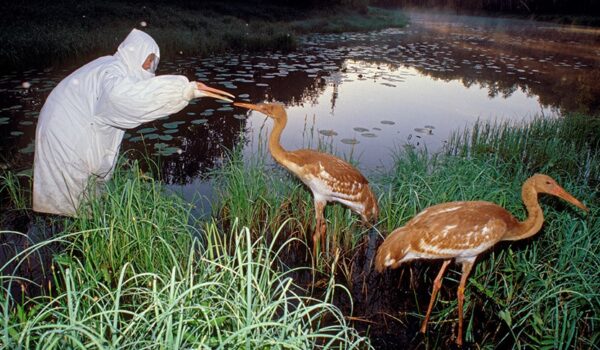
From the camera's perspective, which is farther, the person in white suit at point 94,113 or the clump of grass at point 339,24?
the clump of grass at point 339,24

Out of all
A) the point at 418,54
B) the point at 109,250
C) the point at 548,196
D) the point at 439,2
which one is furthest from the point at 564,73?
the point at 439,2

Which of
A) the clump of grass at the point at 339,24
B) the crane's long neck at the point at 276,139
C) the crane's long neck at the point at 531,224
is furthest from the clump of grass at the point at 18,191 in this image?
the clump of grass at the point at 339,24

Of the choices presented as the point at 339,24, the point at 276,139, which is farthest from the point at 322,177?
the point at 339,24

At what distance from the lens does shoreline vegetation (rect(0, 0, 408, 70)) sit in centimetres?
1009

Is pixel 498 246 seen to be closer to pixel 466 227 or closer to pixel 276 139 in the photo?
pixel 466 227

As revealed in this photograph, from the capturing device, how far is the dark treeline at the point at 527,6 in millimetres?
47812

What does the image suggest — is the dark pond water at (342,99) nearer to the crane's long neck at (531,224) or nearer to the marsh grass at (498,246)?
the marsh grass at (498,246)

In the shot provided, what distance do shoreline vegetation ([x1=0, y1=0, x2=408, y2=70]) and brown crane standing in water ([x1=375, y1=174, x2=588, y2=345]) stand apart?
35.2 feet

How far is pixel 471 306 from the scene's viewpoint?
3.28 m

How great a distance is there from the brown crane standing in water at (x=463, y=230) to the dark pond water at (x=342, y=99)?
2.04 m

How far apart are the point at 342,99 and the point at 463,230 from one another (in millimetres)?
7457

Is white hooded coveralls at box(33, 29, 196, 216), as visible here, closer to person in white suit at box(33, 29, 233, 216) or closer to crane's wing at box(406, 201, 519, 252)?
person in white suit at box(33, 29, 233, 216)

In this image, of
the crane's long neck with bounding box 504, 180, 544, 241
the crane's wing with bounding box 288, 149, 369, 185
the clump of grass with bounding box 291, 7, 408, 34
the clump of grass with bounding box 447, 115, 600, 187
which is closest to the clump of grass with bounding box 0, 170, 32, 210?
the crane's wing with bounding box 288, 149, 369, 185

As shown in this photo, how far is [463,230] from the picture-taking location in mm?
2842
